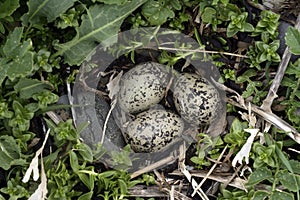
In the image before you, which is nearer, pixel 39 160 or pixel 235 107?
pixel 39 160

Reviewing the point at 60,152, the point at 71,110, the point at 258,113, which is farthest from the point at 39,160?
the point at 258,113

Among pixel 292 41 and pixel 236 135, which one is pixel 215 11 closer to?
pixel 292 41

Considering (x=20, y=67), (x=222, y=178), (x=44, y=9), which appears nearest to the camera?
(x=20, y=67)

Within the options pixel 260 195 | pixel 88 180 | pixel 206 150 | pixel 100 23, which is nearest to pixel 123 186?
pixel 88 180

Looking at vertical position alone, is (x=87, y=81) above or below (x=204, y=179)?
above

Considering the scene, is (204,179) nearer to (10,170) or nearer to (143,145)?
(143,145)

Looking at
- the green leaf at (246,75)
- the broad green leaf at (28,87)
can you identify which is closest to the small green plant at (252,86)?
the green leaf at (246,75)

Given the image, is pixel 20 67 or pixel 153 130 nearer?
pixel 20 67

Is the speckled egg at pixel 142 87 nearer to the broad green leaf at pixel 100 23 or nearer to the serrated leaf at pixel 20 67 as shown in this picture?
the broad green leaf at pixel 100 23
